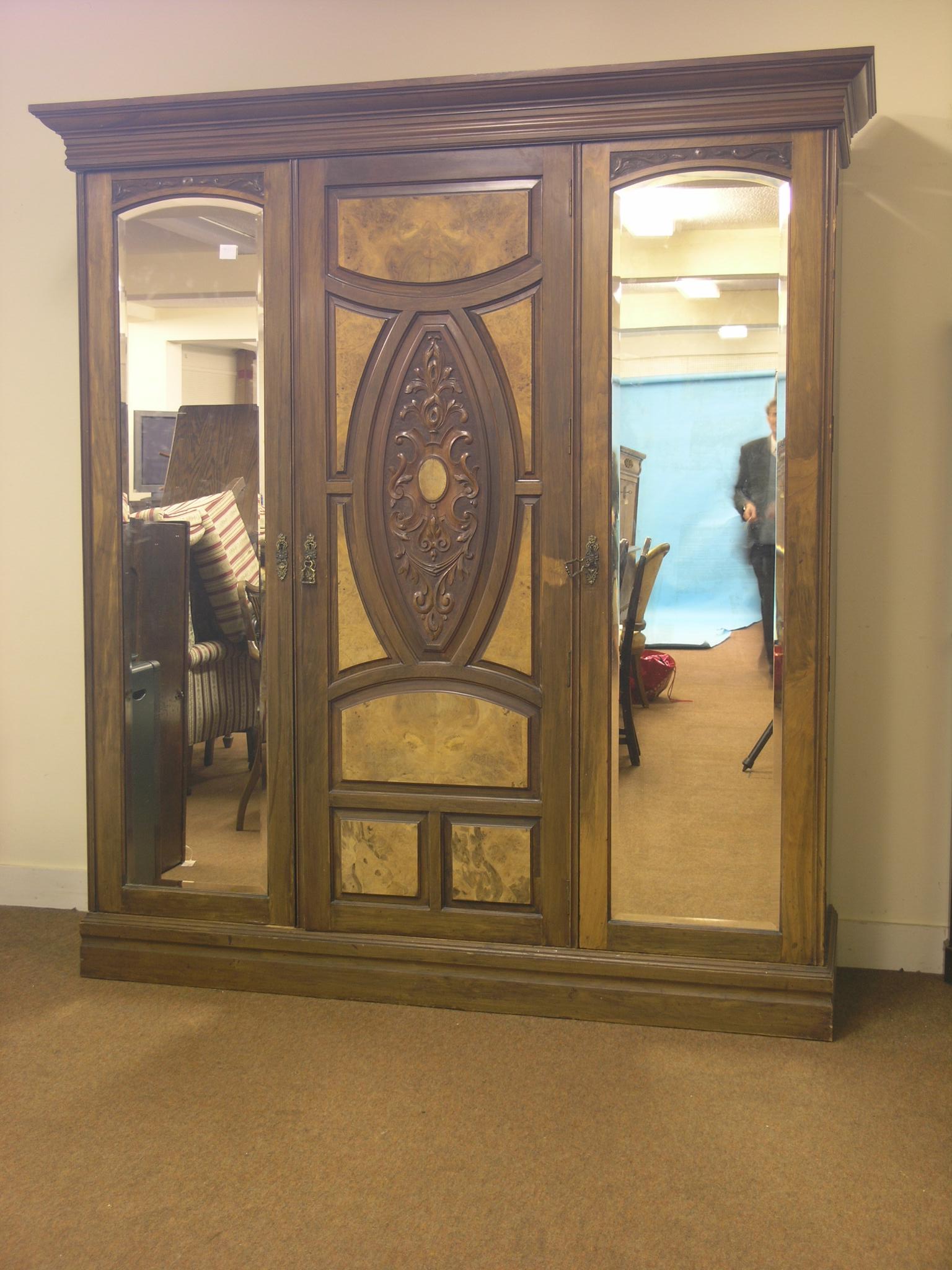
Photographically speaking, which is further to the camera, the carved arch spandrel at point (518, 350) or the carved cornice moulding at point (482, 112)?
the carved arch spandrel at point (518, 350)

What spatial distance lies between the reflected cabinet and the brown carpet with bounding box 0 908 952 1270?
0.60ft

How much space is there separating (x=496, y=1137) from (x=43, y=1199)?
2.79 feet

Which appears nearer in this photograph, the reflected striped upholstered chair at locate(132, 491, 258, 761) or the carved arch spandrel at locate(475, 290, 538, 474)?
the carved arch spandrel at locate(475, 290, 538, 474)

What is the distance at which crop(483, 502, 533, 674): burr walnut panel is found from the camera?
260cm

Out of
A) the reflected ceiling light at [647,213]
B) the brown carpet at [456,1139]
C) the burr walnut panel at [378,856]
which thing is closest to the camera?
the brown carpet at [456,1139]

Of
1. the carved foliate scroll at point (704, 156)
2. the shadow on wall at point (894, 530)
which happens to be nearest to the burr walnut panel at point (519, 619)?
the carved foliate scroll at point (704, 156)

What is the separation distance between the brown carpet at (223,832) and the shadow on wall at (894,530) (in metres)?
1.61

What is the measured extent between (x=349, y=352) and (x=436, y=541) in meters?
0.52

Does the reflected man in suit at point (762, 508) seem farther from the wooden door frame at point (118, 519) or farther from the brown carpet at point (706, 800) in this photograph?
the wooden door frame at point (118, 519)

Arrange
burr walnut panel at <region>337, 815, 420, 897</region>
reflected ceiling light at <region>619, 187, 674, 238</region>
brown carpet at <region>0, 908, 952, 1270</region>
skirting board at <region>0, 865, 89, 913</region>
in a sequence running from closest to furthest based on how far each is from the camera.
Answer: brown carpet at <region>0, 908, 952, 1270</region> → reflected ceiling light at <region>619, 187, 674, 238</region> → burr walnut panel at <region>337, 815, 420, 897</region> → skirting board at <region>0, 865, 89, 913</region>

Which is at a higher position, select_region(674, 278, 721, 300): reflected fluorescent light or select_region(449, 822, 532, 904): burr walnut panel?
select_region(674, 278, 721, 300): reflected fluorescent light

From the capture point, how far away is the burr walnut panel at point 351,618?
8.78ft

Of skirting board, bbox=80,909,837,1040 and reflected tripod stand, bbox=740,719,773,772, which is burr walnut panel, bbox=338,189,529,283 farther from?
skirting board, bbox=80,909,837,1040

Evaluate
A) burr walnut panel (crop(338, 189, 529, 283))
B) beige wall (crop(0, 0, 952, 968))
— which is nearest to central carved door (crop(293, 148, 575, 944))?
burr walnut panel (crop(338, 189, 529, 283))
